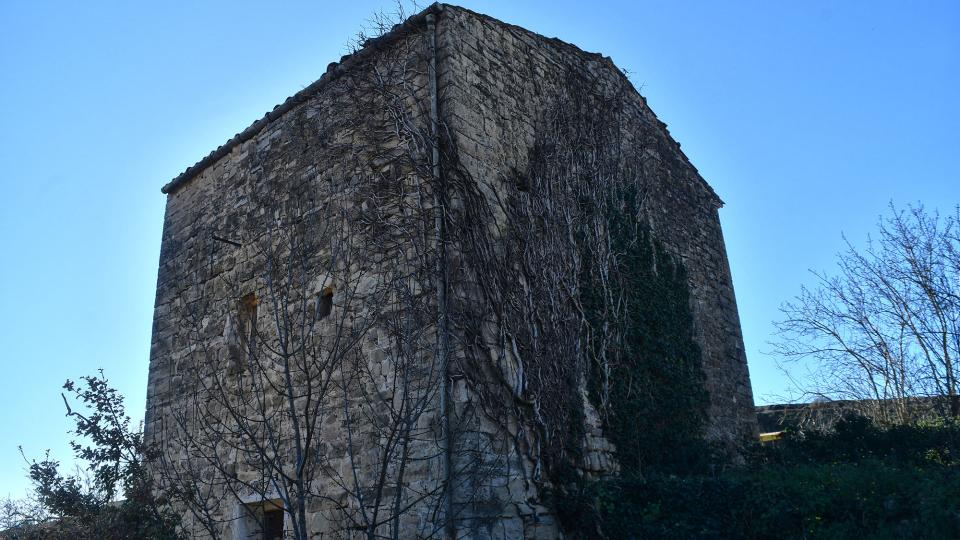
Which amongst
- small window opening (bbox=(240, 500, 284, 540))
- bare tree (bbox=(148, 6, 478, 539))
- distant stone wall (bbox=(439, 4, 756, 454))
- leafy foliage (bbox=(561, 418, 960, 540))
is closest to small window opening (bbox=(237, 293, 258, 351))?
bare tree (bbox=(148, 6, 478, 539))

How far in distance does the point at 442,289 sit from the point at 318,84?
3198 mm

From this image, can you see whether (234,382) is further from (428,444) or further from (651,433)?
(651,433)

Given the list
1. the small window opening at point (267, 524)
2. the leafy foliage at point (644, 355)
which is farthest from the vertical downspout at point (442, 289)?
the small window opening at point (267, 524)

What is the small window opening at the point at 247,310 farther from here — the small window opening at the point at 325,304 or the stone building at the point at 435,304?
the small window opening at the point at 325,304

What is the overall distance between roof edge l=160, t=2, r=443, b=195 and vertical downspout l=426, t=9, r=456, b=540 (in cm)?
20

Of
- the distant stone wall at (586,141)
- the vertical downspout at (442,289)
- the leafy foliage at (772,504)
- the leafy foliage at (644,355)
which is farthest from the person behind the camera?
the leafy foliage at (644,355)

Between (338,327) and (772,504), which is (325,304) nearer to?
(338,327)

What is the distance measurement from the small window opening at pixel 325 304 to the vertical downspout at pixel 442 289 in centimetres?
142

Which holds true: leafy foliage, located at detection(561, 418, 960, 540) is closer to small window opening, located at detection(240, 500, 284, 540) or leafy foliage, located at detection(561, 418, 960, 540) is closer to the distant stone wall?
the distant stone wall

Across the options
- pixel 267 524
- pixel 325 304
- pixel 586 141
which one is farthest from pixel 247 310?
pixel 586 141

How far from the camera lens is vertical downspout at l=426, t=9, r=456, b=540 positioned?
556 centimetres

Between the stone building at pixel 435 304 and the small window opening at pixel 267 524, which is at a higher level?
the stone building at pixel 435 304

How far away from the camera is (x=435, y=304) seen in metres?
6.09

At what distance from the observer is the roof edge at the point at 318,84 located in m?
7.37
